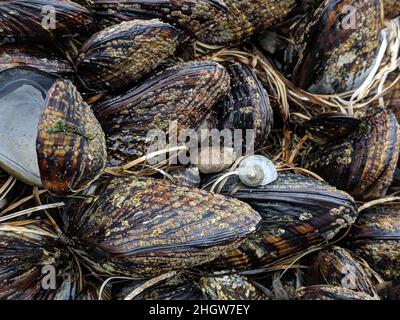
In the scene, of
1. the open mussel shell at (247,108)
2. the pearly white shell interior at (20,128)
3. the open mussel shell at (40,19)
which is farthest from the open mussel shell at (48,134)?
the open mussel shell at (247,108)

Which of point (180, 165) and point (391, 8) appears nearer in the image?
point (180, 165)

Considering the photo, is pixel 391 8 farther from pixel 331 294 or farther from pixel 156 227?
pixel 156 227

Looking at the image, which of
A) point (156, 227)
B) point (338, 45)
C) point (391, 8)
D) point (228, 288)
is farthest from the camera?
point (391, 8)

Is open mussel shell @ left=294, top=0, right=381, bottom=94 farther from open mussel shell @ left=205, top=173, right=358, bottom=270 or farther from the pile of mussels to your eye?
open mussel shell @ left=205, top=173, right=358, bottom=270

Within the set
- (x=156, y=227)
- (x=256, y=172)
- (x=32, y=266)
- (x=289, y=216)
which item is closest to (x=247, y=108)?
(x=256, y=172)

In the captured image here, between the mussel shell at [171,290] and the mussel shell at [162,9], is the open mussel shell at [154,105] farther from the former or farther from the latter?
the mussel shell at [171,290]

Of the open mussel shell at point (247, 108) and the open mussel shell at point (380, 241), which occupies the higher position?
the open mussel shell at point (247, 108)

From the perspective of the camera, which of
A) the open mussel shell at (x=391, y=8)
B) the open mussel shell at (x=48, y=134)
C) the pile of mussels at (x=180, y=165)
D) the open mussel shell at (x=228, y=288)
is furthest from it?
the open mussel shell at (x=391, y=8)
